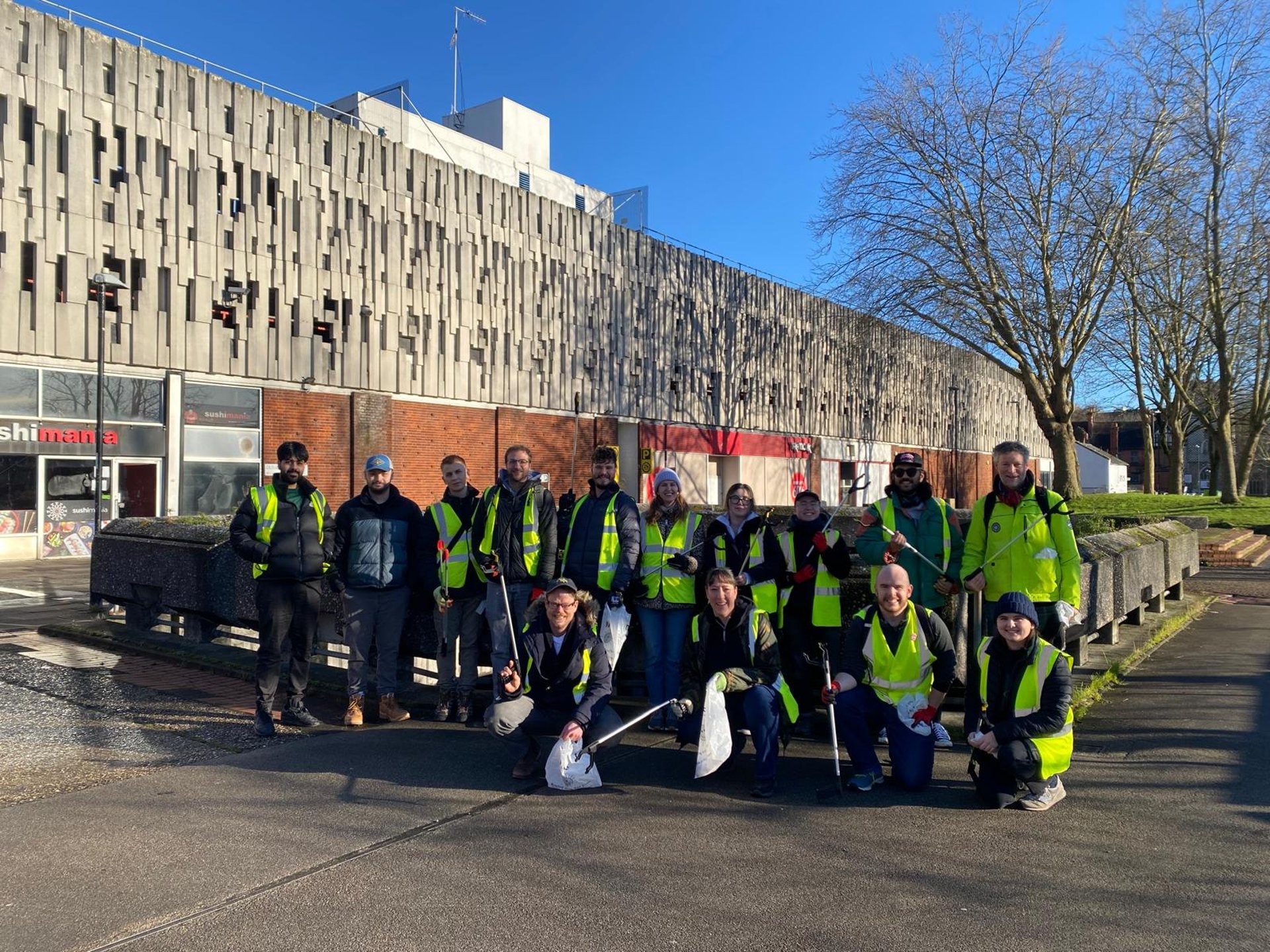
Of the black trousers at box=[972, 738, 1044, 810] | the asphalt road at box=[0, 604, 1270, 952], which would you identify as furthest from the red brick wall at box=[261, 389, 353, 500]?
the black trousers at box=[972, 738, 1044, 810]

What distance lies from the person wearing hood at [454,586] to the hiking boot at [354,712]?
0.54 meters

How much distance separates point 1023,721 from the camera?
4.88 metres

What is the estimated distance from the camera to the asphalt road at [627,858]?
138 inches

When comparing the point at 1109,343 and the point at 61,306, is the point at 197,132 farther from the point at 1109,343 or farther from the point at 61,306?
the point at 1109,343

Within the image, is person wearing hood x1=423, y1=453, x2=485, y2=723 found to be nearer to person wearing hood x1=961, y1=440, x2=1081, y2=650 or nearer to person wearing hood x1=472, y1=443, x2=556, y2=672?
person wearing hood x1=472, y1=443, x2=556, y2=672

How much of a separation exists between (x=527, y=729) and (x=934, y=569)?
9.14 feet

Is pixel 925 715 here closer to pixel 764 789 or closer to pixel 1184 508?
pixel 764 789

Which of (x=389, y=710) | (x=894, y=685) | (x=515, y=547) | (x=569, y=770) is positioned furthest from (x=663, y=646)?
Result: (x=389, y=710)

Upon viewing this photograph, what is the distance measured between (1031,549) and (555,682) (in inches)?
120

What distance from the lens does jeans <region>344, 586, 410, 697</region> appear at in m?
6.75

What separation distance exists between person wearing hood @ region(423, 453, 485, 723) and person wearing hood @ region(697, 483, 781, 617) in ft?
5.60

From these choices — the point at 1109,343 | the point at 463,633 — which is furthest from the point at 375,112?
the point at 463,633

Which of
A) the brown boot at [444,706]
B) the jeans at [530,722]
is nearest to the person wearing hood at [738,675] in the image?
the jeans at [530,722]

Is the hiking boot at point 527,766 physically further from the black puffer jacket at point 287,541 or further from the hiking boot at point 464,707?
the black puffer jacket at point 287,541
